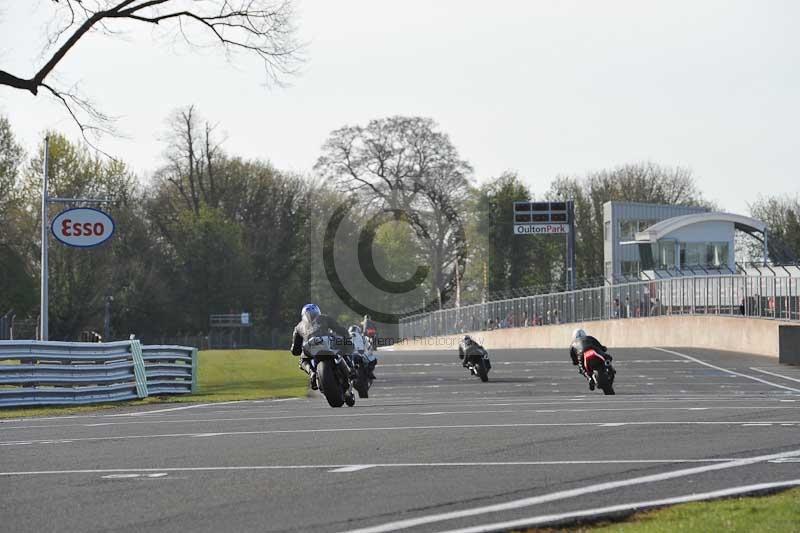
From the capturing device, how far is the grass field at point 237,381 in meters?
25.3

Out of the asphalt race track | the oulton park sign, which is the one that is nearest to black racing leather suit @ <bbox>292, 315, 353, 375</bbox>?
the asphalt race track

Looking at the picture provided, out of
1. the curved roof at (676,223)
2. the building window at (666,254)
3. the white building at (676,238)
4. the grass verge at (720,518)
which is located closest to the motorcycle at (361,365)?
the grass verge at (720,518)

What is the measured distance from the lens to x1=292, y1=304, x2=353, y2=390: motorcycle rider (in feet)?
65.6

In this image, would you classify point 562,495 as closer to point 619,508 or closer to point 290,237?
point 619,508

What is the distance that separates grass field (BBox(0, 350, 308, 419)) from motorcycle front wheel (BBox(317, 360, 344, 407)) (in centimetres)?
554

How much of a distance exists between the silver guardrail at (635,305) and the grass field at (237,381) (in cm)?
1538

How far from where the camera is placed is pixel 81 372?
86.4 ft

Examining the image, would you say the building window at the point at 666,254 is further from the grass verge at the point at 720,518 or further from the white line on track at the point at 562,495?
the grass verge at the point at 720,518

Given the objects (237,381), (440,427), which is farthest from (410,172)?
(440,427)

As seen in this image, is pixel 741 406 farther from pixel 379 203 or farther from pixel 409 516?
pixel 379 203

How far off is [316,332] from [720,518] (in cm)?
1197

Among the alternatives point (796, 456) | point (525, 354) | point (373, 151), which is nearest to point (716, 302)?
point (525, 354)

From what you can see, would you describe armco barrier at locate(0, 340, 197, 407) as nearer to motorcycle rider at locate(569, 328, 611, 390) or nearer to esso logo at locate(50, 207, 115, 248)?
esso logo at locate(50, 207, 115, 248)

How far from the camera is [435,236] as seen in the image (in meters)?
78.5
